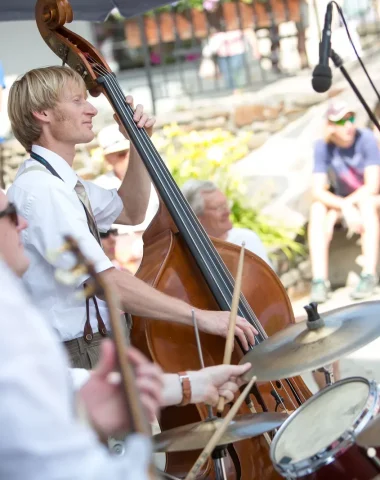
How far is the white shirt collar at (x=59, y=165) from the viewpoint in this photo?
2.39 m

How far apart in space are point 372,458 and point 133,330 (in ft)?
2.85

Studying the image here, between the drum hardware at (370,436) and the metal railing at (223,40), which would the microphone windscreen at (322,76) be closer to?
the drum hardware at (370,436)

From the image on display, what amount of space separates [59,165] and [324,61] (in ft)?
3.33

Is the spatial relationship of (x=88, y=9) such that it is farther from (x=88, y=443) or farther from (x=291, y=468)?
(x=88, y=443)

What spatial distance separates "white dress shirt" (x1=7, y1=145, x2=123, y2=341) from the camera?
2.21m

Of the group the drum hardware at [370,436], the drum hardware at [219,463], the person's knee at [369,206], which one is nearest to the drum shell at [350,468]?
the drum hardware at [370,436]

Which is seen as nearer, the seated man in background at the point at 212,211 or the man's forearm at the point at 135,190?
the man's forearm at the point at 135,190

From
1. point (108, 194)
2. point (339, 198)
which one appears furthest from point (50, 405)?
point (339, 198)

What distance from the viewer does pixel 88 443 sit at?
0.96m

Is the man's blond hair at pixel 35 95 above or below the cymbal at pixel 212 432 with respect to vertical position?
above

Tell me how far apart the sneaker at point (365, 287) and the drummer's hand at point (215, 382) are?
396 cm

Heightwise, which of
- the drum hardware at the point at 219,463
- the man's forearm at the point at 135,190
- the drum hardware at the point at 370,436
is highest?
the man's forearm at the point at 135,190

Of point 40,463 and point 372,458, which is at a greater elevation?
point 40,463

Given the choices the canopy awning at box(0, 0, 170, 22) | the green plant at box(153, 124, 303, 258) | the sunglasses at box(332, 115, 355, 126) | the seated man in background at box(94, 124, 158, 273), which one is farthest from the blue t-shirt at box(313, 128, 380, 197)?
the canopy awning at box(0, 0, 170, 22)
